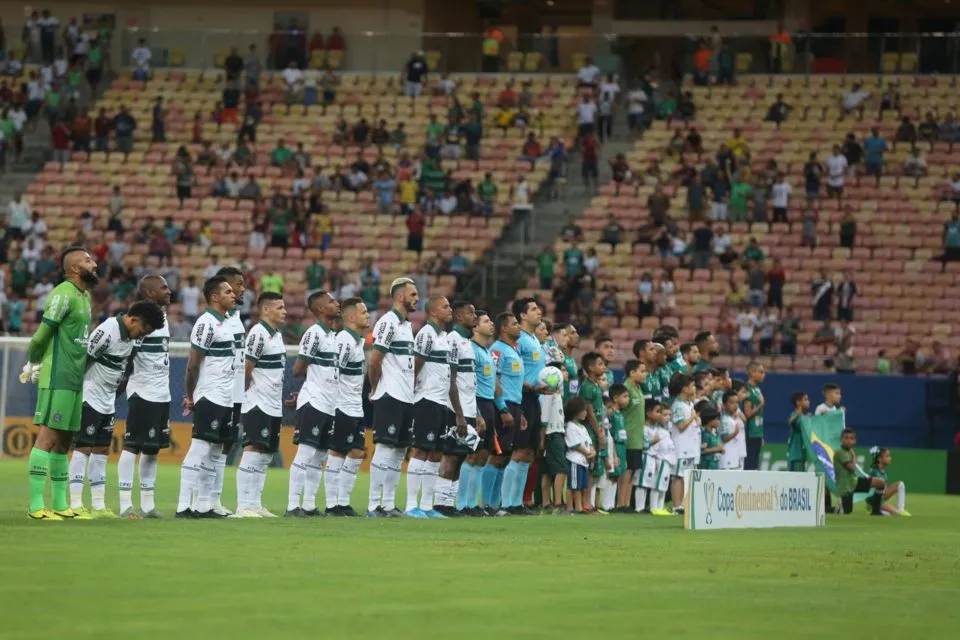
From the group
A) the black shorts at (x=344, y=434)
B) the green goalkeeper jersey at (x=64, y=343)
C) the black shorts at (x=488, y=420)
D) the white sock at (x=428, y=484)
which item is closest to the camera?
the green goalkeeper jersey at (x=64, y=343)

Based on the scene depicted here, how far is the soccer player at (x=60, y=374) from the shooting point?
49.1ft

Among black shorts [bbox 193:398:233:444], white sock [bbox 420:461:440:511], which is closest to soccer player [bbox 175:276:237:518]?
black shorts [bbox 193:398:233:444]

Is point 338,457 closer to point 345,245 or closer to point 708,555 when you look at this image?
point 708,555

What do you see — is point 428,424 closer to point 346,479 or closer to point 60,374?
point 346,479

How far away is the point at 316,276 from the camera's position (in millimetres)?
39312

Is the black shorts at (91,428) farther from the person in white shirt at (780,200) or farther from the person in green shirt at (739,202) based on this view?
the person in white shirt at (780,200)

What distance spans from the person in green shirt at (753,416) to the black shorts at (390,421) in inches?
344

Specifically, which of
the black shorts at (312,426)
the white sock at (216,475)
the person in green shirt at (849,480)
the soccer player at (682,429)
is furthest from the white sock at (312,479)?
the person in green shirt at (849,480)

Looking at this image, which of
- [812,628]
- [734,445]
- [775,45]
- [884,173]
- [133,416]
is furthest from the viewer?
[775,45]

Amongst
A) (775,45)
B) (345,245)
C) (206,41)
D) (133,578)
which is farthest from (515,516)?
(206,41)

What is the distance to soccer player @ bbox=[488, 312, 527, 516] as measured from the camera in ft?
64.5

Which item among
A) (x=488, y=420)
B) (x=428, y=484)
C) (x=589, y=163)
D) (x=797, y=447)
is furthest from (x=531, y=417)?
(x=589, y=163)

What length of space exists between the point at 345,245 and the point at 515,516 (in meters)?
22.8

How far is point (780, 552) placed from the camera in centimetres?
1428
